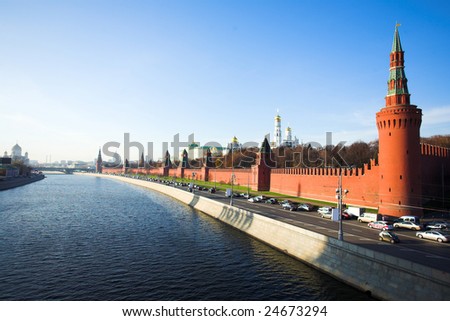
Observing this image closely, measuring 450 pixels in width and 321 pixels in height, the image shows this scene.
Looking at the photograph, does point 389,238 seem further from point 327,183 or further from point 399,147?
point 327,183

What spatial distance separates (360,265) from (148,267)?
12.4m

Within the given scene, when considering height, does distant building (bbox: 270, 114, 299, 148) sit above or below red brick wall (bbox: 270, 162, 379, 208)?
above

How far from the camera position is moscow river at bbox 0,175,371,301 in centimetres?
1658

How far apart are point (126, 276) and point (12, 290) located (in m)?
5.55

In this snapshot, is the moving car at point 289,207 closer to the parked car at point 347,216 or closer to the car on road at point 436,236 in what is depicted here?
the parked car at point 347,216

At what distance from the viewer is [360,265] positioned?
17188 millimetres

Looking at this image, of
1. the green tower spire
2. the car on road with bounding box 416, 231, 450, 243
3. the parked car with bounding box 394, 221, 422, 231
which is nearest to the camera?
the car on road with bounding box 416, 231, 450, 243

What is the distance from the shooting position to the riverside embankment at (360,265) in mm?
13633

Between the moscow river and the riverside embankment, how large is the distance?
2.11 feet

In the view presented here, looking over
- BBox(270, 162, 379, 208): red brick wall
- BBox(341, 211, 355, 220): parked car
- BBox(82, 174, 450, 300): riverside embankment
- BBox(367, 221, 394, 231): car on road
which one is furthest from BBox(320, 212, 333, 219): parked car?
BBox(270, 162, 379, 208): red brick wall

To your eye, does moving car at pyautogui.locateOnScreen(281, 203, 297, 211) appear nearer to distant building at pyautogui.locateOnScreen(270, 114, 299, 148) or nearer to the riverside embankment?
the riverside embankment

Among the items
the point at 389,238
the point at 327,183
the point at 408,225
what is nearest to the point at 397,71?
the point at 408,225

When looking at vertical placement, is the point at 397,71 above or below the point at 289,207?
above
